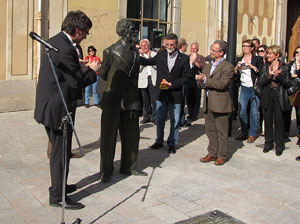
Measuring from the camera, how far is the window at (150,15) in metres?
12.7

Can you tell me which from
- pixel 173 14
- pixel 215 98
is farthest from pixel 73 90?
pixel 173 14

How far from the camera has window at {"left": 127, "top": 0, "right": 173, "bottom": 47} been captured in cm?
1274

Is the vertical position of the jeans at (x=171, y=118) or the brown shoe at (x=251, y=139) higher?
the jeans at (x=171, y=118)

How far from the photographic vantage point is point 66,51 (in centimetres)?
450

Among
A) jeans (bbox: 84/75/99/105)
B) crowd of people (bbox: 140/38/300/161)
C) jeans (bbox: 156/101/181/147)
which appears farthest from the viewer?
jeans (bbox: 84/75/99/105)

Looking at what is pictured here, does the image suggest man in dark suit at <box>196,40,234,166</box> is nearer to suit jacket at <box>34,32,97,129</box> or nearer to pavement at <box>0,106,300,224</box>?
pavement at <box>0,106,300,224</box>

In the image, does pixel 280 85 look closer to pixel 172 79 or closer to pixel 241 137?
pixel 241 137

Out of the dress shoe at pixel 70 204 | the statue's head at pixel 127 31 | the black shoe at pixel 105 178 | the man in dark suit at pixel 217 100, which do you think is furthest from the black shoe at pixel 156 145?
the dress shoe at pixel 70 204

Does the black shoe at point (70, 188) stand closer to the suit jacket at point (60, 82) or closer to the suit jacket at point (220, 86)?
the suit jacket at point (60, 82)

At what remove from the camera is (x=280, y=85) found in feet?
23.6

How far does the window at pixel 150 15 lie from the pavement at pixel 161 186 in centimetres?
567

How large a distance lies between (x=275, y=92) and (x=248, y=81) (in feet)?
3.10

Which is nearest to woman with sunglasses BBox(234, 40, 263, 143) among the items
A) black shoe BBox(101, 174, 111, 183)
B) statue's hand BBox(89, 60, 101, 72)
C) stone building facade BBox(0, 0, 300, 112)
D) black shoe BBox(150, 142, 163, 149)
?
black shoe BBox(150, 142, 163, 149)

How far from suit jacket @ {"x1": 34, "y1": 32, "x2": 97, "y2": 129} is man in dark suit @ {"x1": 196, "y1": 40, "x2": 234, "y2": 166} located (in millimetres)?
2456
